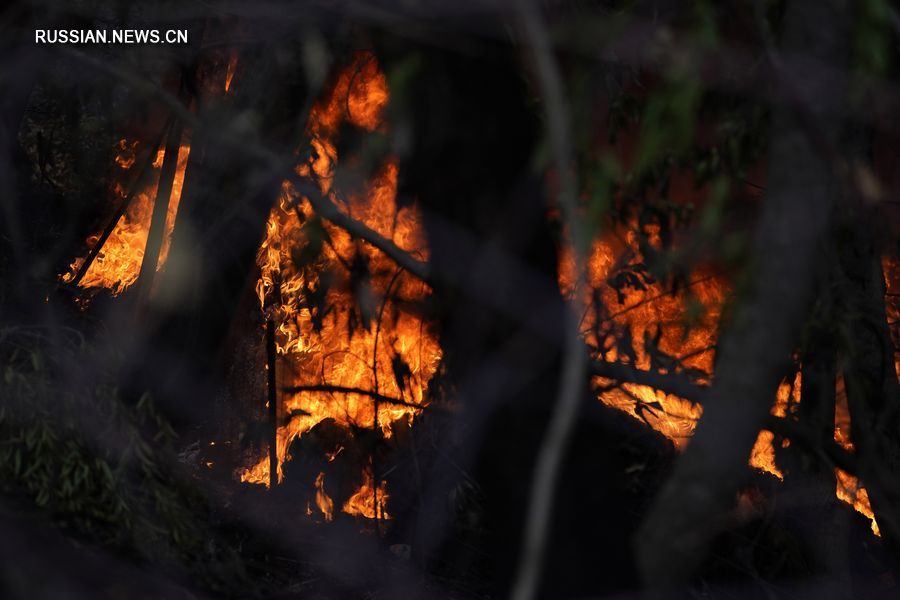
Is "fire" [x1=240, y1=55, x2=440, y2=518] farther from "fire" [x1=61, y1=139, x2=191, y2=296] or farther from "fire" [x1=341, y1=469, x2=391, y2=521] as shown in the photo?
"fire" [x1=61, y1=139, x2=191, y2=296]

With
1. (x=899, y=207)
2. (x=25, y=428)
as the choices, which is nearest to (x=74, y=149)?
(x=25, y=428)

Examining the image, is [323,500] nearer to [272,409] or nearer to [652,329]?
[272,409]

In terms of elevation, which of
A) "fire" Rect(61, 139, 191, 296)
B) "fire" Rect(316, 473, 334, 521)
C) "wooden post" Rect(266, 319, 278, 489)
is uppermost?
"fire" Rect(61, 139, 191, 296)

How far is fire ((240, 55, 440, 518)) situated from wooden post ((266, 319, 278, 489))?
0.06 meters

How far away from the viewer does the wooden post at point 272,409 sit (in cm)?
633

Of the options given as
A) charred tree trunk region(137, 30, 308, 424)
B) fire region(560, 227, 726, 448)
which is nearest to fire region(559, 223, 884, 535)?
fire region(560, 227, 726, 448)

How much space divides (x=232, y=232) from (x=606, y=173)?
2.85 m

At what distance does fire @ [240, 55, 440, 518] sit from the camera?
4.41 m

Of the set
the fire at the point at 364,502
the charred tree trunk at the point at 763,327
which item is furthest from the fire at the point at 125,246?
the charred tree trunk at the point at 763,327

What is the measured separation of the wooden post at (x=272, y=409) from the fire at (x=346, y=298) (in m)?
0.06

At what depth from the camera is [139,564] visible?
3488 mm

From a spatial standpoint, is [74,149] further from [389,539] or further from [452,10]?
[452,10]

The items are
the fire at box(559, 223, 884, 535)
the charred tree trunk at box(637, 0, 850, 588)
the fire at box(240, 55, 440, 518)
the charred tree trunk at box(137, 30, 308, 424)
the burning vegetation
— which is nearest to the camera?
the charred tree trunk at box(637, 0, 850, 588)

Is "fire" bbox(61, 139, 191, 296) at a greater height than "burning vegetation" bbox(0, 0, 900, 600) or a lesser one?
greater
